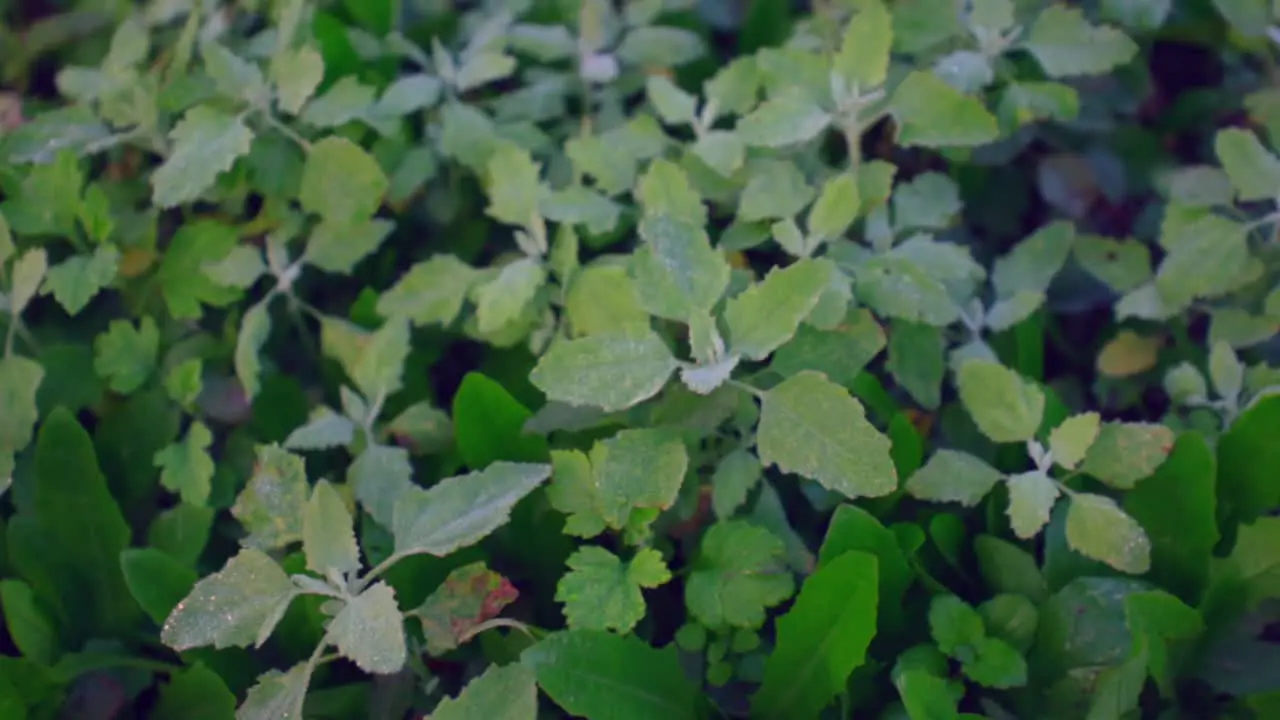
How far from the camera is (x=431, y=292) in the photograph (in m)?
1.07

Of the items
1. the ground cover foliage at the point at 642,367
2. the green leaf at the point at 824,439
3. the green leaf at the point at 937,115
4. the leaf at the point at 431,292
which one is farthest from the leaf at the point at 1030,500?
the leaf at the point at 431,292

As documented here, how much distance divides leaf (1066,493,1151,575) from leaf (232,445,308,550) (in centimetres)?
64

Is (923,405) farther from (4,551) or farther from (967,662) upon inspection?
(4,551)

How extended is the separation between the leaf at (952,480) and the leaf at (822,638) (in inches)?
5.1

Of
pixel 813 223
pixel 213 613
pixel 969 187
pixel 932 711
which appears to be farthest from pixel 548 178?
pixel 932 711

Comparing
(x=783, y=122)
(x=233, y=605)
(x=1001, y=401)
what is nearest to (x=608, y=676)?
(x=233, y=605)

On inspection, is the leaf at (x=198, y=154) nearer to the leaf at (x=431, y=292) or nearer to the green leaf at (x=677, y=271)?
the leaf at (x=431, y=292)

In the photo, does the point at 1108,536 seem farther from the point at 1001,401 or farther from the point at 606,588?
the point at 606,588

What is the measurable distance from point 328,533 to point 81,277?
45cm

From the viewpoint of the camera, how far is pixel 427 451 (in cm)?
102

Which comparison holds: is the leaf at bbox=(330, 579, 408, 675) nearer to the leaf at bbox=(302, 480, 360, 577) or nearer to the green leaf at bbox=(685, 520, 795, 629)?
the leaf at bbox=(302, 480, 360, 577)

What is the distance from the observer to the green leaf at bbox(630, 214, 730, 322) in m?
0.89

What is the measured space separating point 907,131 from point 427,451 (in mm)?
566

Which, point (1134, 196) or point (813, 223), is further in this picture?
point (1134, 196)
